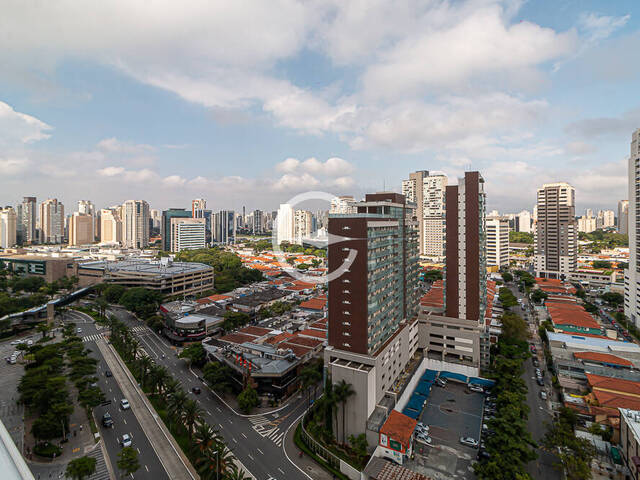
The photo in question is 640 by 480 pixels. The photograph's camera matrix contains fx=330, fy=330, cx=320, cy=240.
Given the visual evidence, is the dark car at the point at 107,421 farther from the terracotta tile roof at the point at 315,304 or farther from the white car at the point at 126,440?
the terracotta tile roof at the point at 315,304

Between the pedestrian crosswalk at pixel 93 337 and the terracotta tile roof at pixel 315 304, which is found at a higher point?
the terracotta tile roof at pixel 315 304

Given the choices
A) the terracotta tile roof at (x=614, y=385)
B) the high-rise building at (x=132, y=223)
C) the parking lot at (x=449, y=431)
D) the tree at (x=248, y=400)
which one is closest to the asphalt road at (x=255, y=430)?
the tree at (x=248, y=400)

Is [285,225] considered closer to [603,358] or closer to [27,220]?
[603,358]

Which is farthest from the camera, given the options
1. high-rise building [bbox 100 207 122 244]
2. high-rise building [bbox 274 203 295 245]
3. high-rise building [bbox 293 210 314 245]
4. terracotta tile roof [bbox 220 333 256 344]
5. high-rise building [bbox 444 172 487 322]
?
high-rise building [bbox 100 207 122 244]

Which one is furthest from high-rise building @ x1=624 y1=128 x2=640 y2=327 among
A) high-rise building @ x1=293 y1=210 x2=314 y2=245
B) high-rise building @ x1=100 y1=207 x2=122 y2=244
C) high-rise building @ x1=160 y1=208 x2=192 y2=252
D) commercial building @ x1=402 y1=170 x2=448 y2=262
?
high-rise building @ x1=100 y1=207 x2=122 y2=244

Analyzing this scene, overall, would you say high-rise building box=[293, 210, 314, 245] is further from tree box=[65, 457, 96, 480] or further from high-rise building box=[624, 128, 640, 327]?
tree box=[65, 457, 96, 480]

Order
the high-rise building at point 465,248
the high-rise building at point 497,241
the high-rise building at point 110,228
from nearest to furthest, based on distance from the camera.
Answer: the high-rise building at point 465,248, the high-rise building at point 497,241, the high-rise building at point 110,228

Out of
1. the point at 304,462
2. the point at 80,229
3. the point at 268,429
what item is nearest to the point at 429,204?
the point at 268,429
